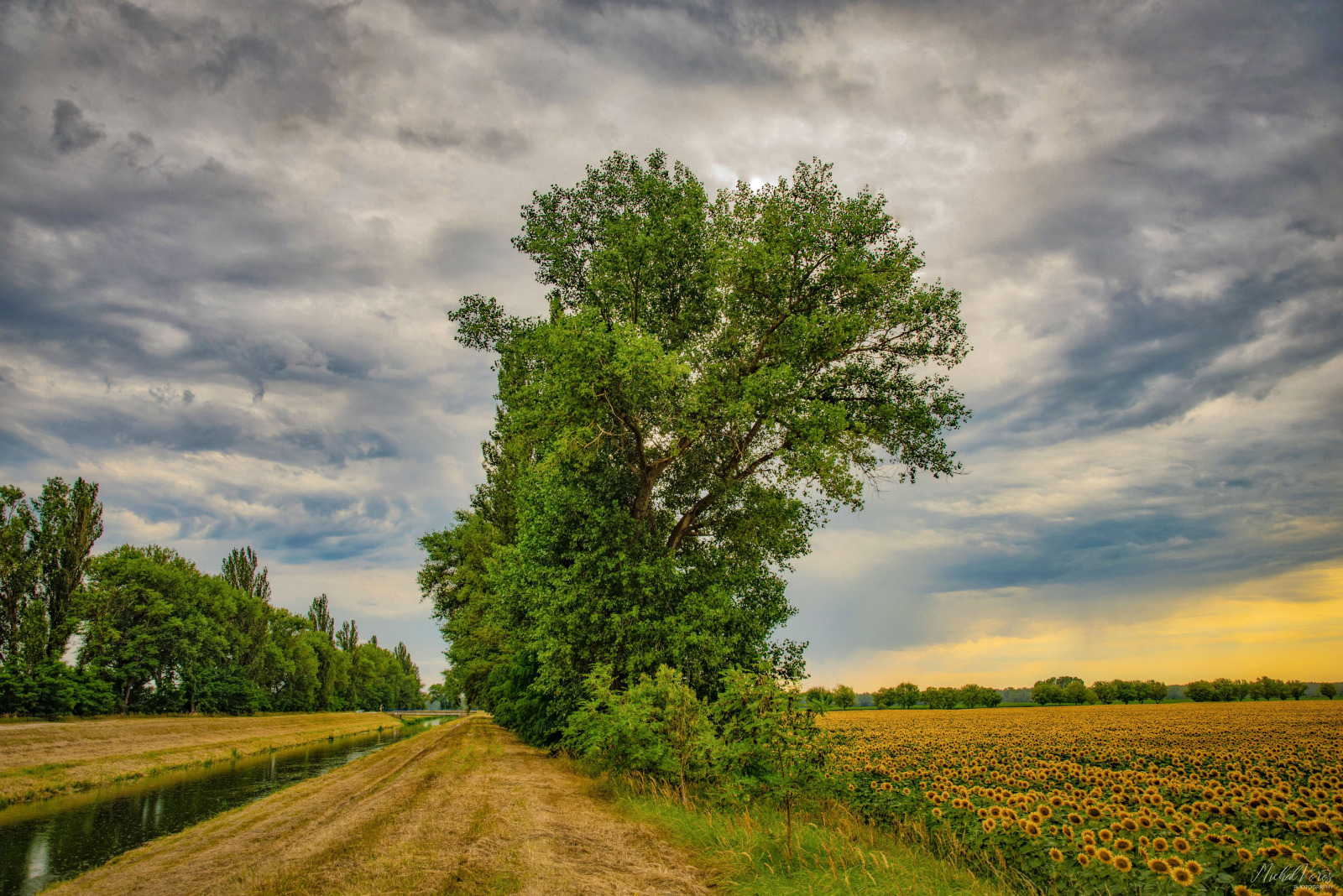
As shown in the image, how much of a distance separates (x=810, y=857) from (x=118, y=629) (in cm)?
6615

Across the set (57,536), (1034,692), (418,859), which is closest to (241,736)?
(57,536)

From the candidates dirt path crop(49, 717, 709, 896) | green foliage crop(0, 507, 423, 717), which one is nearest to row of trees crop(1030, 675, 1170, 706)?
dirt path crop(49, 717, 709, 896)

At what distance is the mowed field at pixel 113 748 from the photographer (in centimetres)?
2031

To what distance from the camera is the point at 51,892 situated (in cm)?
798

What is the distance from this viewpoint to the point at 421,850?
811 cm

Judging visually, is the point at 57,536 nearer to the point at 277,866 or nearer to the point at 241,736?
the point at 241,736

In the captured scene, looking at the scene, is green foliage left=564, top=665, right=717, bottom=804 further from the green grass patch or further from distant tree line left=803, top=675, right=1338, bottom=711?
distant tree line left=803, top=675, right=1338, bottom=711

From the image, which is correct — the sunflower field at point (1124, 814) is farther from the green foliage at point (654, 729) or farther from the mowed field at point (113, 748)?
the mowed field at point (113, 748)

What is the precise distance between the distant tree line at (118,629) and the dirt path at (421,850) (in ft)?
135

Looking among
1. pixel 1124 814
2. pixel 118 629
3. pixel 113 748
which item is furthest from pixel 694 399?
pixel 118 629

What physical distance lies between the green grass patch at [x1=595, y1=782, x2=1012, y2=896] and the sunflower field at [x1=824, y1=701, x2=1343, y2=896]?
0.46 meters

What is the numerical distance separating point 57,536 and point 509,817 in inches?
2253

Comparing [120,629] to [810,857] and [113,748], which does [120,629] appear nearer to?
[113,748]

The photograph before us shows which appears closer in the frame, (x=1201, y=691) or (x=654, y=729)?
(x=654, y=729)
